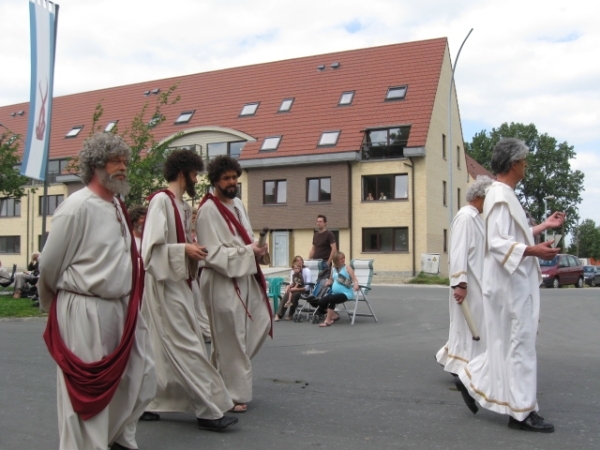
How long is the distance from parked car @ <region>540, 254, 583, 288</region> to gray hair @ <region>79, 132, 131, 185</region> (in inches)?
1100

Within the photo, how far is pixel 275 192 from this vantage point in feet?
129

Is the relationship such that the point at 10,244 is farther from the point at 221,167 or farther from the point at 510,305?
the point at 510,305

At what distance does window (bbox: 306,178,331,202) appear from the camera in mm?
38062

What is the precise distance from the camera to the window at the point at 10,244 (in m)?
48.4

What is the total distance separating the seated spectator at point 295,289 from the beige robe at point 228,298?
8.37 m

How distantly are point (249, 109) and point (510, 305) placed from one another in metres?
38.5

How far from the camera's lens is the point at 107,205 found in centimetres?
442

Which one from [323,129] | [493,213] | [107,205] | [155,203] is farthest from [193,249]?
[323,129]

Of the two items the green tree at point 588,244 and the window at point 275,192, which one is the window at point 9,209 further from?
the green tree at point 588,244

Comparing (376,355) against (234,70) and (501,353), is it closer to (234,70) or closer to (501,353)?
(501,353)

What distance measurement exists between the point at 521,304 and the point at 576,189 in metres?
85.3

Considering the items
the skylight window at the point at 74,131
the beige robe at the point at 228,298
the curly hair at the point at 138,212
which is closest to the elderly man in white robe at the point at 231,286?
the beige robe at the point at 228,298

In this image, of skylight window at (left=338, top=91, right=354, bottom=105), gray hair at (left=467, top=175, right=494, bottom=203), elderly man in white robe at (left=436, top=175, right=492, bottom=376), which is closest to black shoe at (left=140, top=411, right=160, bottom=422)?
elderly man in white robe at (left=436, top=175, right=492, bottom=376)

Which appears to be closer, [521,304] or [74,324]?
[74,324]
